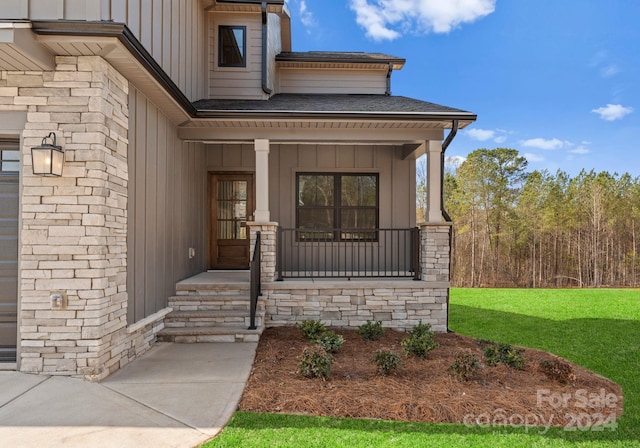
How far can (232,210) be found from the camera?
7.52 metres

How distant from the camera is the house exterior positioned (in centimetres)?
349

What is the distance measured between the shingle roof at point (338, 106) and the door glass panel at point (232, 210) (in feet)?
5.47

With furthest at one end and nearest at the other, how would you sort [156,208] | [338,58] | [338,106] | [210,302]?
[338,58] → [338,106] → [210,302] → [156,208]

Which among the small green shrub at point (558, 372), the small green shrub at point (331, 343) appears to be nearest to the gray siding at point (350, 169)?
the small green shrub at point (331, 343)

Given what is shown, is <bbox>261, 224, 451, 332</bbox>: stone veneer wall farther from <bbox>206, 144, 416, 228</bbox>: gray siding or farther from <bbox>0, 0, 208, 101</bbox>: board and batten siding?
<bbox>0, 0, 208, 101</bbox>: board and batten siding

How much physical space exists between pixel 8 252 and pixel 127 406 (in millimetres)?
2040

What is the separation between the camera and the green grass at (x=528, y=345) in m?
2.58

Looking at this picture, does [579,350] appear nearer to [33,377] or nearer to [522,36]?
[33,377]

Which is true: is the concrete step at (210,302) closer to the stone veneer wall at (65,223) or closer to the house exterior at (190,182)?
the house exterior at (190,182)

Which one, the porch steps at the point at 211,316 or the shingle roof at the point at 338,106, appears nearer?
the porch steps at the point at 211,316

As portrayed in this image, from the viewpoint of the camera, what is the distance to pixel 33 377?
3.43 m

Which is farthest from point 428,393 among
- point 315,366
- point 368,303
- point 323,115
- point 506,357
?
point 323,115

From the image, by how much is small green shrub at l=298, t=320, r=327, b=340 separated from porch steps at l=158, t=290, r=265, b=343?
0.60 meters

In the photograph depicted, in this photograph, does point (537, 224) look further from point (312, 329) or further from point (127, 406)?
point (127, 406)
